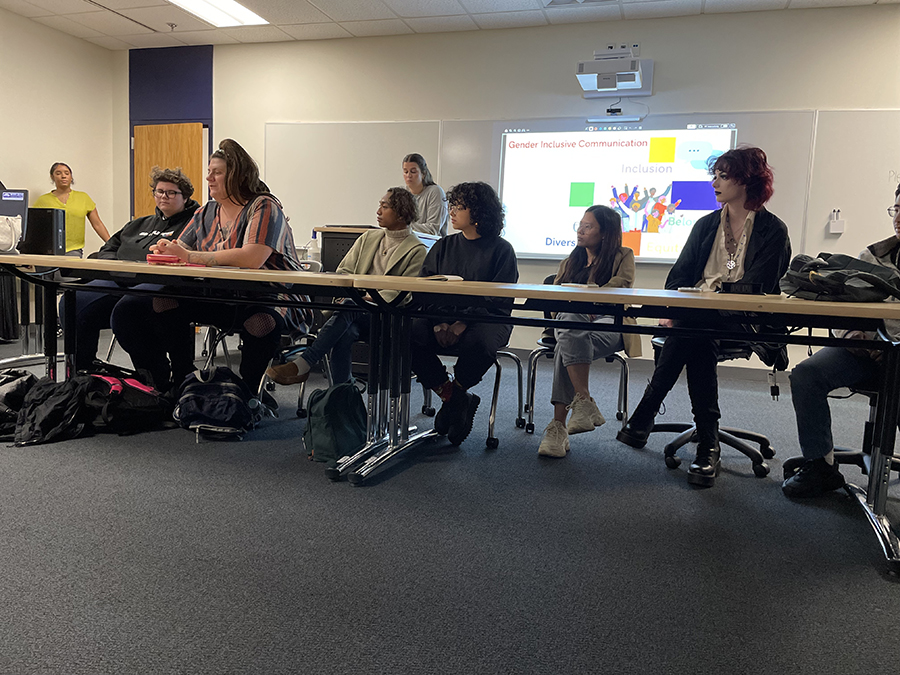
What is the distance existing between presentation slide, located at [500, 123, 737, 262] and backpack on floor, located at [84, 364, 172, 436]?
10.4ft

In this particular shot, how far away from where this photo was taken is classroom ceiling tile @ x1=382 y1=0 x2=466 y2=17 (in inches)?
177

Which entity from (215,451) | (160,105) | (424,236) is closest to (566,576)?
(215,451)

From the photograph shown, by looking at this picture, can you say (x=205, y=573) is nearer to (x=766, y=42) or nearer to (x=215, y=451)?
(x=215, y=451)

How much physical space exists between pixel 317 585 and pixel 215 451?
1.11 meters

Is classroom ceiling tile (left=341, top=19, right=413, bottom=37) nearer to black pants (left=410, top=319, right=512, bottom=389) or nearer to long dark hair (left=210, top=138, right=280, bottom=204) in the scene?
long dark hair (left=210, top=138, right=280, bottom=204)

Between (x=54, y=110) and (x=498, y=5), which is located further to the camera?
(x=54, y=110)

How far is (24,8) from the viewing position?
503 centimetres

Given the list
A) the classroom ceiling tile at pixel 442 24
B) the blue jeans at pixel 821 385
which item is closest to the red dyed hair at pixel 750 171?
the blue jeans at pixel 821 385

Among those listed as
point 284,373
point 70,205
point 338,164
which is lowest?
point 284,373

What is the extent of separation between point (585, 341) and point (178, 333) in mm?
1718

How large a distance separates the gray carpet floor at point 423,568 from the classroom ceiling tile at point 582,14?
3.44 m

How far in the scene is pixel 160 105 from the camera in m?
5.92

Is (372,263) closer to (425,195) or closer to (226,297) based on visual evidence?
(226,297)

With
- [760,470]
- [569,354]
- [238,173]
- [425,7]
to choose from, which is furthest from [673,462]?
[425,7]
